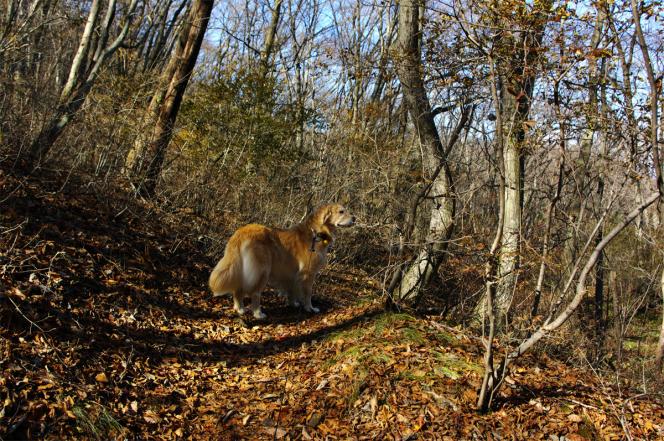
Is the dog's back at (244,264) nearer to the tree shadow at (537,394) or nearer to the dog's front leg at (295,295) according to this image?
the dog's front leg at (295,295)

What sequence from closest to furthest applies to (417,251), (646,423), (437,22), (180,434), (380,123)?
(180,434) → (646,423) → (437,22) → (417,251) → (380,123)

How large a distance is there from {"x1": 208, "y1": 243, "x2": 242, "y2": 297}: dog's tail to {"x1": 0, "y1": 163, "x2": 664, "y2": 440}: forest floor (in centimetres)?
52

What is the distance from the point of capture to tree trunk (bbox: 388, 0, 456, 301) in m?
7.73

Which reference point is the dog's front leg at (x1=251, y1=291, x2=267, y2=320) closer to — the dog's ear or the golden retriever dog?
the golden retriever dog

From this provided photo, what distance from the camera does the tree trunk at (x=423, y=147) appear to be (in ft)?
25.4

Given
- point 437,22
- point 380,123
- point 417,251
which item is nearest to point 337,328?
point 417,251

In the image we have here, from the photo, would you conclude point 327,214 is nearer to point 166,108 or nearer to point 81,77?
point 166,108

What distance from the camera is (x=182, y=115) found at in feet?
33.6

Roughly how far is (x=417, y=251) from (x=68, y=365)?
487cm

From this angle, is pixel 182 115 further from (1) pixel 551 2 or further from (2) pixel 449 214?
(1) pixel 551 2

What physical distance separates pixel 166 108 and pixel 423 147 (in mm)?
5095

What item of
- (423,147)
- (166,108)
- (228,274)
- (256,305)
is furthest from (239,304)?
(166,108)

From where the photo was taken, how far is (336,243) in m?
→ 10.5

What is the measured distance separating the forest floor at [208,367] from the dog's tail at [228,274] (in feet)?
1.70
